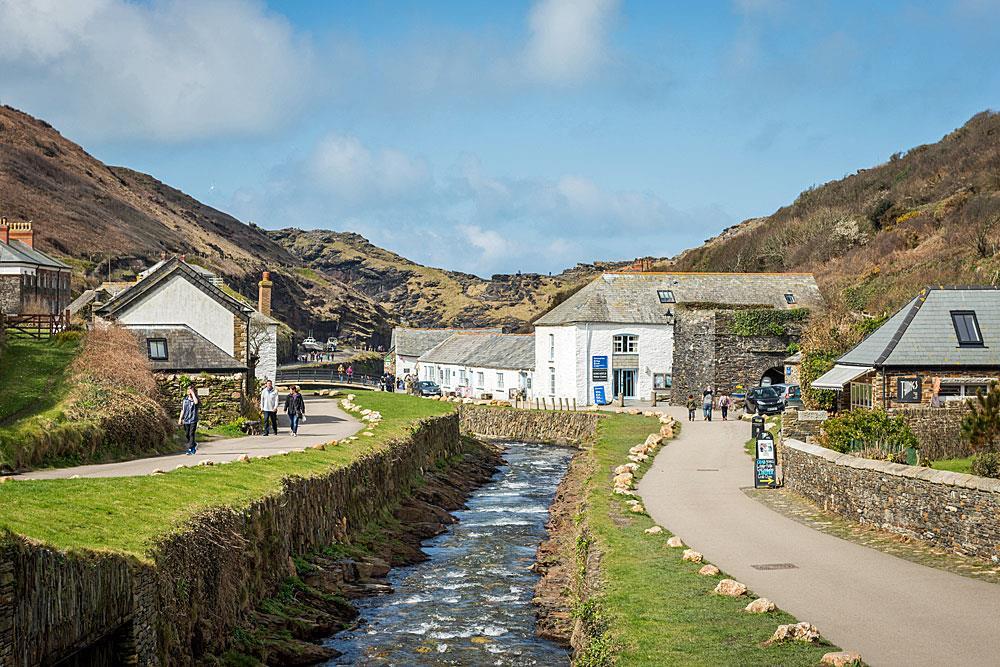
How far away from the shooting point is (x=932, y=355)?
3559cm

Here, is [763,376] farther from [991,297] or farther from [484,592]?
[484,592]

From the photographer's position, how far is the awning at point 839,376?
120ft

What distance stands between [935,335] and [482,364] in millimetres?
46030

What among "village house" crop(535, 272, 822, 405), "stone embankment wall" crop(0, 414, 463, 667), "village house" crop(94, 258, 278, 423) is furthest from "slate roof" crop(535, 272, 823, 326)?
"stone embankment wall" crop(0, 414, 463, 667)

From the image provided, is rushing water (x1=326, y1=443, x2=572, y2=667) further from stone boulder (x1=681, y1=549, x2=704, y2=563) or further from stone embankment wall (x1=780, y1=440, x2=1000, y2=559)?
stone embankment wall (x1=780, y1=440, x2=1000, y2=559)

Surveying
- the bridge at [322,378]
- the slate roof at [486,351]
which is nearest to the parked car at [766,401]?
the slate roof at [486,351]

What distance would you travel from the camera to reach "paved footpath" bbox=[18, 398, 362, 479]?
2177 centimetres

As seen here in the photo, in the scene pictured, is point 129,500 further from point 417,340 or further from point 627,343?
point 417,340

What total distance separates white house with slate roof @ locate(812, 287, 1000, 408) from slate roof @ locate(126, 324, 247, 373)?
20967 mm

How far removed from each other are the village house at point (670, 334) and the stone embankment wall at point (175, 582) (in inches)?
1595

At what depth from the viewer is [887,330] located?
124ft

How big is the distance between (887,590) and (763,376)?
48.2m

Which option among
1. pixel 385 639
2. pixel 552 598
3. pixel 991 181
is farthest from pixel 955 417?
pixel 991 181

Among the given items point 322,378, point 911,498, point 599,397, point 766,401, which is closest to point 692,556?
point 911,498
